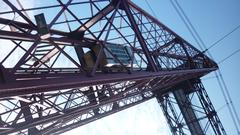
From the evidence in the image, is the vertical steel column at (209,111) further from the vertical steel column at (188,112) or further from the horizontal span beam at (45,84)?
the horizontal span beam at (45,84)

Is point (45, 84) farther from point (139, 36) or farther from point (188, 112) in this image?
point (188, 112)

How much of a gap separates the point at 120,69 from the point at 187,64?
13.6m

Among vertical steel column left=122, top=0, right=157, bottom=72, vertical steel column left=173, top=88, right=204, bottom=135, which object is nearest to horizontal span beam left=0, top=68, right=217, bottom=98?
vertical steel column left=122, top=0, right=157, bottom=72

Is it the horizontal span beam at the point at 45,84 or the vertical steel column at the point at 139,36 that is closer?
the horizontal span beam at the point at 45,84

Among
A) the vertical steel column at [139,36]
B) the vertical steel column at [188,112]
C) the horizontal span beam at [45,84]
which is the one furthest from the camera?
the vertical steel column at [188,112]

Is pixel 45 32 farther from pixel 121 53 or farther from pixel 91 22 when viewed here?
pixel 121 53

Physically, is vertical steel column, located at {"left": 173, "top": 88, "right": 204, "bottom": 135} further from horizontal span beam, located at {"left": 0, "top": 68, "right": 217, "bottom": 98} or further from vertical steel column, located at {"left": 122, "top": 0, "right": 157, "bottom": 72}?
horizontal span beam, located at {"left": 0, "top": 68, "right": 217, "bottom": 98}

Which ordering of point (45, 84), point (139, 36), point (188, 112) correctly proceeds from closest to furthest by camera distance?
point (45, 84) < point (139, 36) < point (188, 112)

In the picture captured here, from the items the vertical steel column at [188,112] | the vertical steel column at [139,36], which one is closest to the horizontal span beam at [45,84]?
the vertical steel column at [139,36]

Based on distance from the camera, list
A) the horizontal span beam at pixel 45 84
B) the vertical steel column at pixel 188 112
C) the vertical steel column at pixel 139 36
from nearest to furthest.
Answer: the horizontal span beam at pixel 45 84 < the vertical steel column at pixel 139 36 < the vertical steel column at pixel 188 112

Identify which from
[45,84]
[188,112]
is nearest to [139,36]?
[45,84]

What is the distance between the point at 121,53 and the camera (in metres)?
16.3

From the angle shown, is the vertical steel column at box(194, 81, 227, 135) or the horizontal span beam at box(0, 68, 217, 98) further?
the vertical steel column at box(194, 81, 227, 135)

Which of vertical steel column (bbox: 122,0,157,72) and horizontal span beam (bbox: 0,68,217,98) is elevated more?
vertical steel column (bbox: 122,0,157,72)
